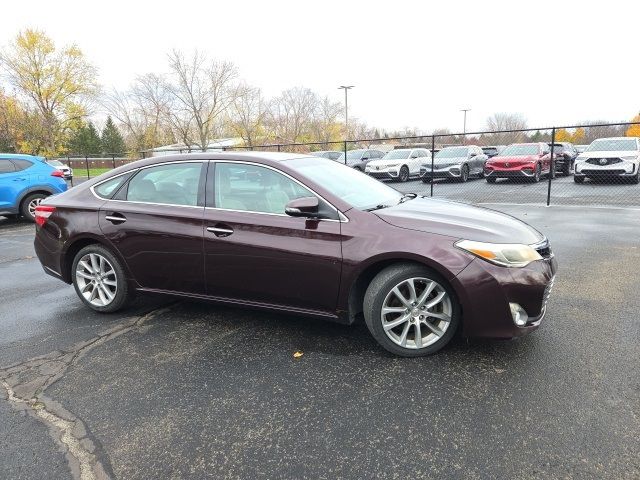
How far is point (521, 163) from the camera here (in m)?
16.7

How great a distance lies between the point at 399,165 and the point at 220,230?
17.7 meters

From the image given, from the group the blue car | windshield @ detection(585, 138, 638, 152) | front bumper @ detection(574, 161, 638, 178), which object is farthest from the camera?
windshield @ detection(585, 138, 638, 152)

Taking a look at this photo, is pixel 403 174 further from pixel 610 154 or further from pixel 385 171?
pixel 610 154

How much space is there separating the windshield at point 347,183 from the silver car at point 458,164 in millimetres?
14742

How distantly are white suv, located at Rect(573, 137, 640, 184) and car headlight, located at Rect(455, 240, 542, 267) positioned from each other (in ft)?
48.9

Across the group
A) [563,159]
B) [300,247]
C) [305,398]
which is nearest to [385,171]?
[563,159]

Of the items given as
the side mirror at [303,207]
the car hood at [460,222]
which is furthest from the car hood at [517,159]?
the side mirror at [303,207]

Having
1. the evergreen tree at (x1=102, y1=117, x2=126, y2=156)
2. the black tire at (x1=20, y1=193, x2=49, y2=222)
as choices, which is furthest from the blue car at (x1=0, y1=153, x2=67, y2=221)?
the evergreen tree at (x1=102, y1=117, x2=126, y2=156)

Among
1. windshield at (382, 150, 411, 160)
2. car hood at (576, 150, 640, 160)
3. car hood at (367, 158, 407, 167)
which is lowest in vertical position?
car hood at (367, 158, 407, 167)

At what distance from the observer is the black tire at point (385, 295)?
3184 mm

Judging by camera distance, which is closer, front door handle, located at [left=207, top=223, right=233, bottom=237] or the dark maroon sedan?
the dark maroon sedan

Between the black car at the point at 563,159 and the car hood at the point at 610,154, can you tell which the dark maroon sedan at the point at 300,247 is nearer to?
the car hood at the point at 610,154

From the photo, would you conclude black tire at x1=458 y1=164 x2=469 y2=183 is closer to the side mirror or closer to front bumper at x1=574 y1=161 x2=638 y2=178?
front bumper at x1=574 y1=161 x2=638 y2=178

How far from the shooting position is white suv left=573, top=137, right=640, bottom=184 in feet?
49.2
